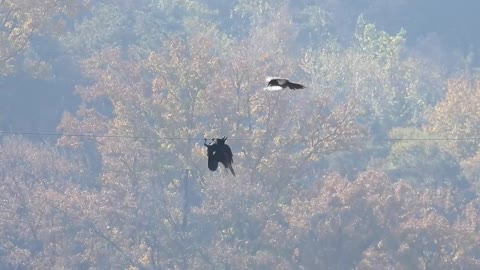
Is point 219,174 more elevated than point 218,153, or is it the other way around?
point 219,174

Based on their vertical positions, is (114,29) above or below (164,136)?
above

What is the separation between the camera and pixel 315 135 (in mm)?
41375

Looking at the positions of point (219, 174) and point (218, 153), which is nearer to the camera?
point (218, 153)

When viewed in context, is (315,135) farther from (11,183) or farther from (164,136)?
(11,183)

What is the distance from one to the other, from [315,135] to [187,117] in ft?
14.1

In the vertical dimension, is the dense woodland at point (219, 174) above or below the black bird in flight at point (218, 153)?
above

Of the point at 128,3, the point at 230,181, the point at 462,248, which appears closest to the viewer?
the point at 462,248

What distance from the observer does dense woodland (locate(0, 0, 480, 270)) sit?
124 feet

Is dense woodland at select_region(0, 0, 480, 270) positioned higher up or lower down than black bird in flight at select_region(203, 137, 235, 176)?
higher up

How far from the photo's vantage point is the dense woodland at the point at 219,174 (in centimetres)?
3788

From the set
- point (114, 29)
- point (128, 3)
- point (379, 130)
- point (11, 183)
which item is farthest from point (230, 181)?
point (128, 3)

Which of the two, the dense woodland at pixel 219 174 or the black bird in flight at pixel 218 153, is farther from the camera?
the dense woodland at pixel 219 174

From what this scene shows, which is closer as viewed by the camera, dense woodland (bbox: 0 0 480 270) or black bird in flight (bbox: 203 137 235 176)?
black bird in flight (bbox: 203 137 235 176)

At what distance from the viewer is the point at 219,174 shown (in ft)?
134
